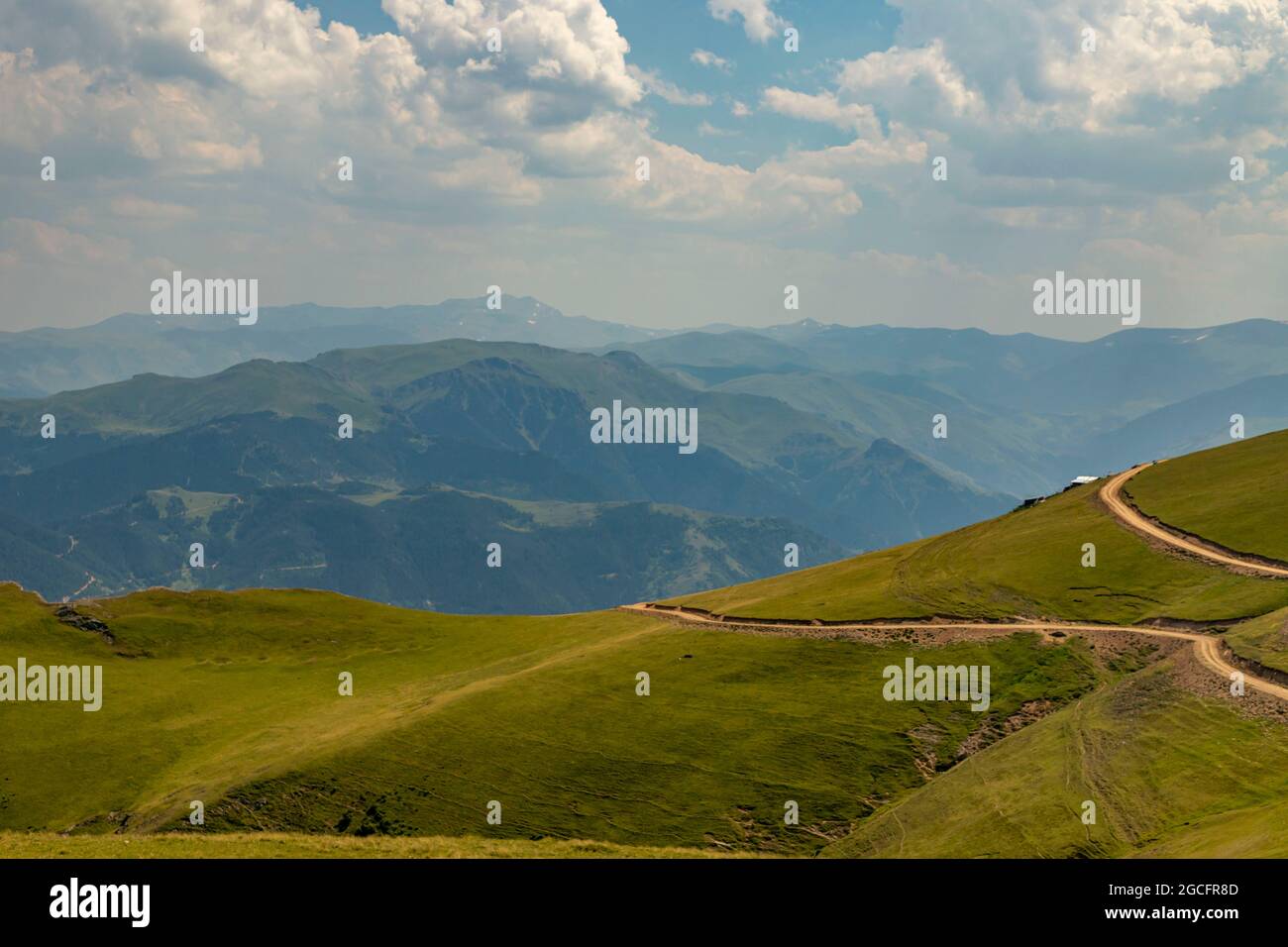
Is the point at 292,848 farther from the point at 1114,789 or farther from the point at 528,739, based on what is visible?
the point at 1114,789

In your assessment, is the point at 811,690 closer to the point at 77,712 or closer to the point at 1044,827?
the point at 1044,827

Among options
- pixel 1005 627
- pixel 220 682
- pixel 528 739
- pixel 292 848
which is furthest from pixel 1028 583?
pixel 220 682

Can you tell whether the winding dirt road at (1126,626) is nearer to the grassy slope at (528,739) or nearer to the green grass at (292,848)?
the grassy slope at (528,739)

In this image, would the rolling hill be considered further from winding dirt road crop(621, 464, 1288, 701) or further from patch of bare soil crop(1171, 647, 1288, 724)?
winding dirt road crop(621, 464, 1288, 701)

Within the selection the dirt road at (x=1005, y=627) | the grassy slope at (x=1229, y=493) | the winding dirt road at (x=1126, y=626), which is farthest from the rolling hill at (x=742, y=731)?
the grassy slope at (x=1229, y=493)
